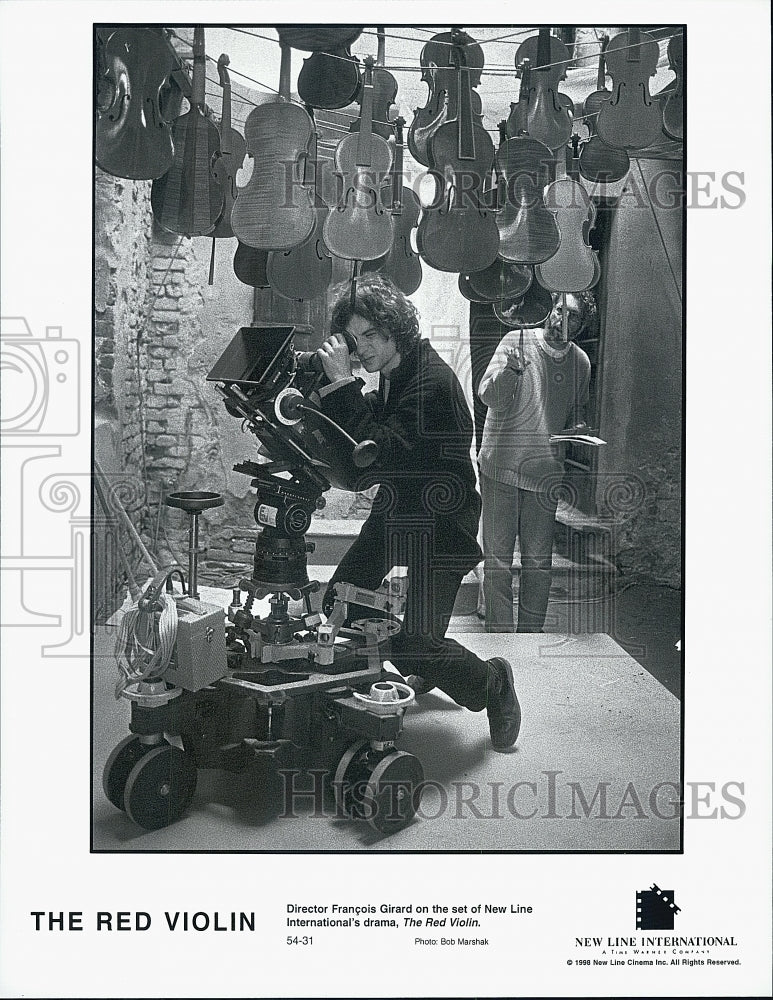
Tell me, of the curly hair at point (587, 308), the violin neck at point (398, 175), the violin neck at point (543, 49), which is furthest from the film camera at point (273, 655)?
the violin neck at point (543, 49)

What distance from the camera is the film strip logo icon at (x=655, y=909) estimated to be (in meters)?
2.20

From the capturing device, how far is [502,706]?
231cm

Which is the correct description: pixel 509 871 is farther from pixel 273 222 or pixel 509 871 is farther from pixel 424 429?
pixel 273 222

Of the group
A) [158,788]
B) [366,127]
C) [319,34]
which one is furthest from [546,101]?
[158,788]

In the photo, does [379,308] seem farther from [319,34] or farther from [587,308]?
[319,34]

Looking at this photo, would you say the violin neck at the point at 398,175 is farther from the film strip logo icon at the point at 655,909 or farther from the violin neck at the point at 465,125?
the film strip logo icon at the point at 655,909

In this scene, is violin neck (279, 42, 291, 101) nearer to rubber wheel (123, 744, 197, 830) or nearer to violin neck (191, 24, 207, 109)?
violin neck (191, 24, 207, 109)

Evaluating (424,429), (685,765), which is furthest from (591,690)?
(424,429)

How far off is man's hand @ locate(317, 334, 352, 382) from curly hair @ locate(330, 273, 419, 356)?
30 millimetres

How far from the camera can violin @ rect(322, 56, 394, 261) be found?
2.23 meters

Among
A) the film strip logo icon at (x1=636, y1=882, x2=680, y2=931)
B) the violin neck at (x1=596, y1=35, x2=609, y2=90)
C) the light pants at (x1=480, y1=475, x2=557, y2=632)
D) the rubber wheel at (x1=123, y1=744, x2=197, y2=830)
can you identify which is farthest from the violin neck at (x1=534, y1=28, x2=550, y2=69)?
the film strip logo icon at (x1=636, y1=882, x2=680, y2=931)

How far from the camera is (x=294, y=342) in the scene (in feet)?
7.39

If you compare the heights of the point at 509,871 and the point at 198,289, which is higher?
the point at 198,289

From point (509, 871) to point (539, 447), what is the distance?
1036 millimetres
